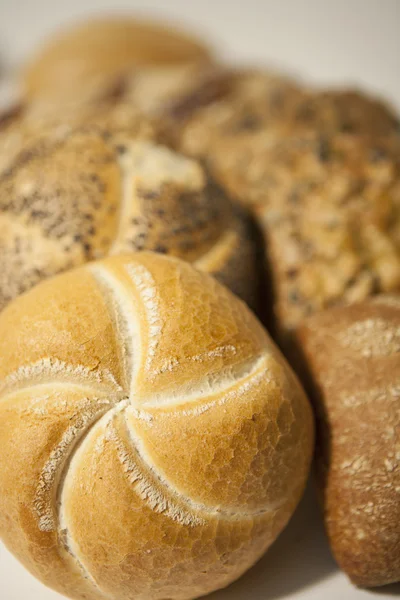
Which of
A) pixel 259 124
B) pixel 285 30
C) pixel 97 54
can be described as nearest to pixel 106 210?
pixel 259 124

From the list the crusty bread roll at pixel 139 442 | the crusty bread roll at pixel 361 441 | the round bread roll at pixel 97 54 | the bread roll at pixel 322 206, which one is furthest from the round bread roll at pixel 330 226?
the round bread roll at pixel 97 54

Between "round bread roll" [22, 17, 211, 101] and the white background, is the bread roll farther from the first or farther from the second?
the white background

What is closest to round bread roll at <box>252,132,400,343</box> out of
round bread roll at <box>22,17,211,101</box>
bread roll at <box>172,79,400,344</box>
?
bread roll at <box>172,79,400,344</box>

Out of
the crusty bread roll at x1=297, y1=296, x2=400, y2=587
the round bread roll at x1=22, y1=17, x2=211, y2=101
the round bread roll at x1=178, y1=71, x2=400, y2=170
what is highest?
the round bread roll at x1=178, y1=71, x2=400, y2=170

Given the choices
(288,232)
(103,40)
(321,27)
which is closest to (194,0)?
(321,27)

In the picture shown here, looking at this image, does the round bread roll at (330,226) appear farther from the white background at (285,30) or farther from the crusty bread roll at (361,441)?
the white background at (285,30)

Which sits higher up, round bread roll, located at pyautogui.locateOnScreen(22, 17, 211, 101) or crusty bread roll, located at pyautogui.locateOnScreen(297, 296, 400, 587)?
round bread roll, located at pyautogui.locateOnScreen(22, 17, 211, 101)

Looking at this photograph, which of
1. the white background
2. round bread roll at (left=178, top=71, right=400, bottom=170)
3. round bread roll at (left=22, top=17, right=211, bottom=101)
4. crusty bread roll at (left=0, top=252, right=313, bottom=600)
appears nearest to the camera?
crusty bread roll at (left=0, top=252, right=313, bottom=600)
